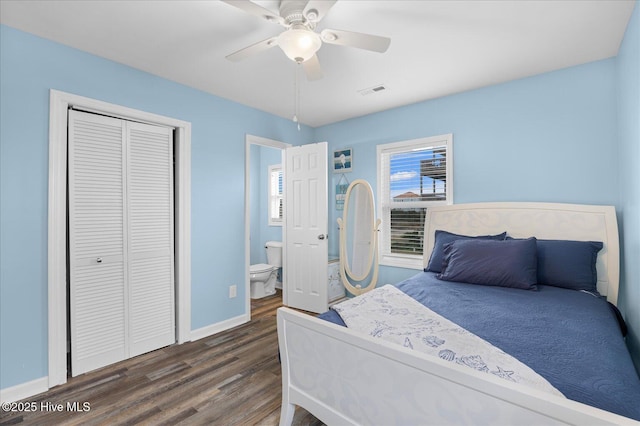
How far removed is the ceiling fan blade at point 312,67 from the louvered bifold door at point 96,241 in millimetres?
1737

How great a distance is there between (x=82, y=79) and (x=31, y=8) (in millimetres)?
559

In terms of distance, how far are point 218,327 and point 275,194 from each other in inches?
99.2

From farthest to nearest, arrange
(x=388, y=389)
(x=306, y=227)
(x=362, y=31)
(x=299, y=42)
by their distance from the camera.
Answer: (x=306, y=227), (x=362, y=31), (x=299, y=42), (x=388, y=389)

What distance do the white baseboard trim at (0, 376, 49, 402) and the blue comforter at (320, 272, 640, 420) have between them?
2136 mm

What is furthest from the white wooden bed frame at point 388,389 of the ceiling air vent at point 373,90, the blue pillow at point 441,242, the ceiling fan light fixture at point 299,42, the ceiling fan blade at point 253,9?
the ceiling air vent at point 373,90

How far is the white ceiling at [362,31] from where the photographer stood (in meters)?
1.91

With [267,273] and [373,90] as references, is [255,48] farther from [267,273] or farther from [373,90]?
[267,273]

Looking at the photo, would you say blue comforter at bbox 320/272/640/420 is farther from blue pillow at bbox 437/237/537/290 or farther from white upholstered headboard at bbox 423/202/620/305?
white upholstered headboard at bbox 423/202/620/305

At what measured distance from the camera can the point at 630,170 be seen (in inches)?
79.6

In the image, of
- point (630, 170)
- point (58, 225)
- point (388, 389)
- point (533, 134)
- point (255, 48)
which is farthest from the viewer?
point (533, 134)

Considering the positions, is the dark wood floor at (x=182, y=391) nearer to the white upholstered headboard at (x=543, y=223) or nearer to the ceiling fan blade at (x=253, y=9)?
the white upholstered headboard at (x=543, y=223)

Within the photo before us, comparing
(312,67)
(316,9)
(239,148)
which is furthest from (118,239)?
(316,9)

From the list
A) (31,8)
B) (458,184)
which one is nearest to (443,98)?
(458,184)

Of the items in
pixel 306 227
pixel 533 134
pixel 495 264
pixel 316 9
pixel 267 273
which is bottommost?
pixel 267 273
